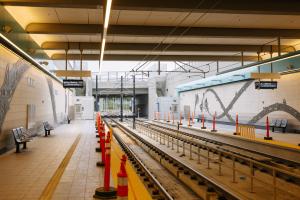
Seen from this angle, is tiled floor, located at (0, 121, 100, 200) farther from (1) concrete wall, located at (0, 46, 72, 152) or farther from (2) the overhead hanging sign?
(2) the overhead hanging sign

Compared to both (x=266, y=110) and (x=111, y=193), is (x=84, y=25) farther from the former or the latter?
(x=266, y=110)

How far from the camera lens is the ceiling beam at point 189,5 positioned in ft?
36.1

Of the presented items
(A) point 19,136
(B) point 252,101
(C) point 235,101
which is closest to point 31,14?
(A) point 19,136

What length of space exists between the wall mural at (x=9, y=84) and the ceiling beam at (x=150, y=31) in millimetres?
1843

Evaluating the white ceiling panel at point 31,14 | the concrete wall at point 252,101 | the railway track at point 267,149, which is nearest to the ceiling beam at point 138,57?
the concrete wall at point 252,101

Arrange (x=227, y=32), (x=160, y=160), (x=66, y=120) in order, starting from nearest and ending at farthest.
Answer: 1. (x=160, y=160)
2. (x=227, y=32)
3. (x=66, y=120)

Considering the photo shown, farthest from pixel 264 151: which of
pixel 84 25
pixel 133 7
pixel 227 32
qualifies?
pixel 84 25

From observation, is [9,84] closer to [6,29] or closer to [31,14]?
[6,29]

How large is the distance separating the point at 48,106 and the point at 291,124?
15131 mm

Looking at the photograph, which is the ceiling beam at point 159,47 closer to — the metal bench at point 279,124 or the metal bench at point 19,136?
the metal bench at point 279,124

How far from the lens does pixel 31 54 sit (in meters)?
16.3

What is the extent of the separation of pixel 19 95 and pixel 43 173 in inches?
253

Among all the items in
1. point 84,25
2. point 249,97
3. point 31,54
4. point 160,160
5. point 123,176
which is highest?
point 84,25

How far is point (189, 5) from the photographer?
455 inches
